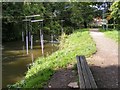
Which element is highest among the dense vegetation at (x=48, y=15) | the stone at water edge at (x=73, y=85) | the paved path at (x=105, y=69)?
the dense vegetation at (x=48, y=15)

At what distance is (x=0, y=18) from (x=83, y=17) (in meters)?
20.4

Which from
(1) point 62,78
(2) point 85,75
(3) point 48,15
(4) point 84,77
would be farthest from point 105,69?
(3) point 48,15

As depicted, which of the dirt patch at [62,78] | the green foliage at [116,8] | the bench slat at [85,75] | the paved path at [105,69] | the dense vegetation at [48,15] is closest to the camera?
the bench slat at [85,75]

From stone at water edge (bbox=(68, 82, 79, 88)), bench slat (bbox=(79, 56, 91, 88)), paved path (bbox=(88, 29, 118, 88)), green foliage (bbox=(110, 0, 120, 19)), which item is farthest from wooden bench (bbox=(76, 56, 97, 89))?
green foliage (bbox=(110, 0, 120, 19))

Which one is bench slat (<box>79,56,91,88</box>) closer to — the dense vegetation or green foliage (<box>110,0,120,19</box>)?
green foliage (<box>110,0,120,19</box>)

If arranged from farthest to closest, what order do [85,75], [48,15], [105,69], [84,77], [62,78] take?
[48,15] → [105,69] → [62,78] → [85,75] → [84,77]

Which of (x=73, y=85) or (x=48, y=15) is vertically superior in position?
(x=48, y=15)

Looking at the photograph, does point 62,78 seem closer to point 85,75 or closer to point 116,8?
point 85,75

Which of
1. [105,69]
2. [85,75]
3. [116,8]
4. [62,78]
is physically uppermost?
[116,8]

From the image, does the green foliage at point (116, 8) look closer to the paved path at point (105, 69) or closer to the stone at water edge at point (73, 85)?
the paved path at point (105, 69)

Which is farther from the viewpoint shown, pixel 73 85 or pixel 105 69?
pixel 105 69

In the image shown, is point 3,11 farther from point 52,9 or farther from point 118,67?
point 118,67

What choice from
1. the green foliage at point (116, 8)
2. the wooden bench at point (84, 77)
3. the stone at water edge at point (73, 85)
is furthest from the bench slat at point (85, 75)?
the green foliage at point (116, 8)

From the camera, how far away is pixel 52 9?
1834 inches
